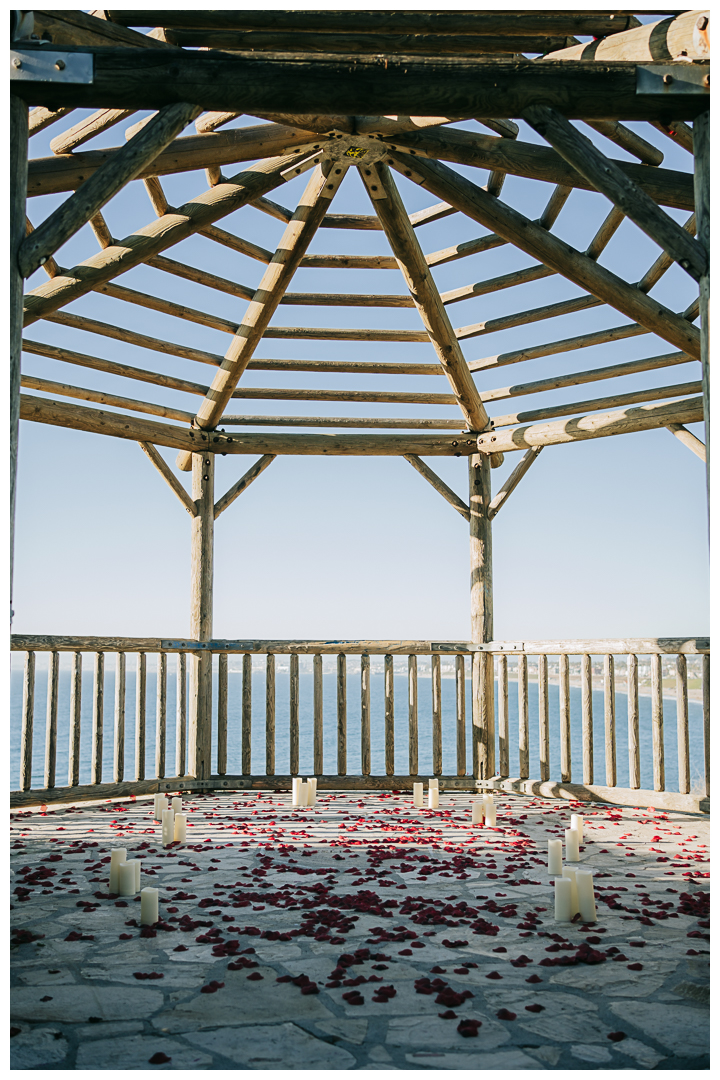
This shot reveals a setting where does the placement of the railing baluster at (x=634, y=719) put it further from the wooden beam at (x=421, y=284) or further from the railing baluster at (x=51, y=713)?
the railing baluster at (x=51, y=713)

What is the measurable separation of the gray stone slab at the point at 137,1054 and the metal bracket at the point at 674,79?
13.6 ft

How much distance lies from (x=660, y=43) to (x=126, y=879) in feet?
15.8

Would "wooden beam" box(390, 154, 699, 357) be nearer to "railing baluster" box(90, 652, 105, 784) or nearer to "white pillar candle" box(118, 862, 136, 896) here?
"white pillar candle" box(118, 862, 136, 896)

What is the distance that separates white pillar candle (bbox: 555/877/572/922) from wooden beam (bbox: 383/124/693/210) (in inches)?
→ 139

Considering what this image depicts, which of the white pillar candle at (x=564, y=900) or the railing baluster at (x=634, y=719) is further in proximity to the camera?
the railing baluster at (x=634, y=719)

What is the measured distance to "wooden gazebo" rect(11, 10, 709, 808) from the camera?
12.0 ft

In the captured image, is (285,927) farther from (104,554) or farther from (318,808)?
(104,554)

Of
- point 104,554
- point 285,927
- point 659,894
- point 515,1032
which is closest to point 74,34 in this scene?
point 285,927

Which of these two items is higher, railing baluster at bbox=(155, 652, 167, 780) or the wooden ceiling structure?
the wooden ceiling structure

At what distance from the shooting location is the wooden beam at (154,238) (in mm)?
4691

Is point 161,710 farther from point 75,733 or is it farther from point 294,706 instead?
point 294,706

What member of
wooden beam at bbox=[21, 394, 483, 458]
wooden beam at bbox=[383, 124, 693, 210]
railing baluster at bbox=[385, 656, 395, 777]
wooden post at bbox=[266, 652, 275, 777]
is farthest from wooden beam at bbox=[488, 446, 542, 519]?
wooden beam at bbox=[383, 124, 693, 210]

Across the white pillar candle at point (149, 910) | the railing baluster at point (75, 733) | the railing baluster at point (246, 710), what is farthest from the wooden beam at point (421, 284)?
the white pillar candle at point (149, 910)

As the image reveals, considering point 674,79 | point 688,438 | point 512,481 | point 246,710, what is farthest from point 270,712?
point 674,79
